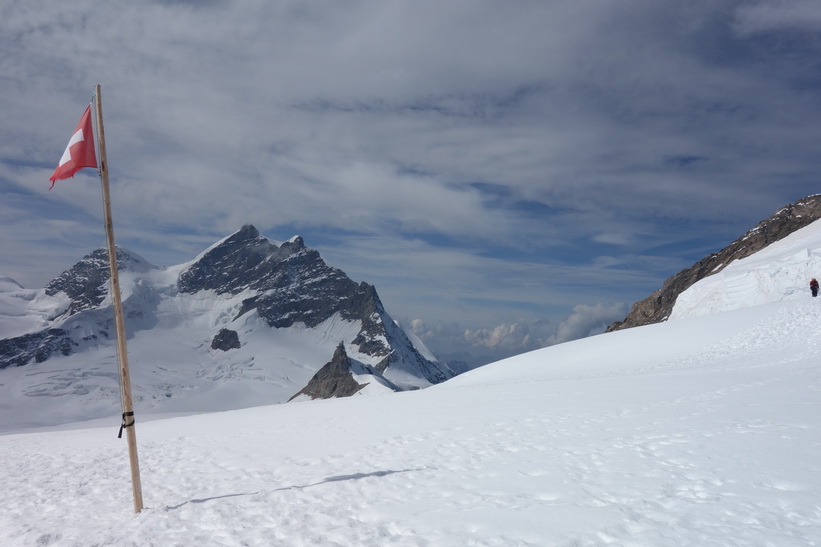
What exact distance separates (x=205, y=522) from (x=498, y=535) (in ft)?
16.3

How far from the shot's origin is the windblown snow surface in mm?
7164

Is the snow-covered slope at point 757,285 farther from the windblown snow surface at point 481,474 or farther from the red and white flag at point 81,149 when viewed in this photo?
the red and white flag at point 81,149

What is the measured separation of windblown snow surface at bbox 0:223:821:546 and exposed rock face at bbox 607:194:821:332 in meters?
58.2

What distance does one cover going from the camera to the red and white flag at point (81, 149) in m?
9.09

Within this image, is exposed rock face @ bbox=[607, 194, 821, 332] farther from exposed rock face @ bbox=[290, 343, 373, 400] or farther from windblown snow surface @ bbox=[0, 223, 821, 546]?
exposed rock face @ bbox=[290, 343, 373, 400]

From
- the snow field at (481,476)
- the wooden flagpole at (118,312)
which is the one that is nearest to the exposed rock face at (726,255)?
the snow field at (481,476)

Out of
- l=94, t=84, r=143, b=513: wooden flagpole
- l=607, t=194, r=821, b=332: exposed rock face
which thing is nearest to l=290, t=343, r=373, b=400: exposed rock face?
l=607, t=194, r=821, b=332: exposed rock face

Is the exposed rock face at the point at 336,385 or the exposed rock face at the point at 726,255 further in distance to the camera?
the exposed rock face at the point at 336,385

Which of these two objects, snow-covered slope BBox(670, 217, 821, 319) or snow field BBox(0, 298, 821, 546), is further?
snow-covered slope BBox(670, 217, 821, 319)

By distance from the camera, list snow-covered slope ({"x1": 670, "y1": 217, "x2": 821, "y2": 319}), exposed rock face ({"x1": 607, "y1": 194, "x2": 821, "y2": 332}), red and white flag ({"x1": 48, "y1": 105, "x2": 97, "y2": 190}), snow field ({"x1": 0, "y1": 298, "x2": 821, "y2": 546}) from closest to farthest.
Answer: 1. snow field ({"x1": 0, "y1": 298, "x2": 821, "y2": 546})
2. red and white flag ({"x1": 48, "y1": 105, "x2": 97, "y2": 190})
3. snow-covered slope ({"x1": 670, "y1": 217, "x2": 821, "y2": 319})
4. exposed rock face ({"x1": 607, "y1": 194, "x2": 821, "y2": 332})

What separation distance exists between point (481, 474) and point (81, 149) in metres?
9.62

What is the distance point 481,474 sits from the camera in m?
9.77

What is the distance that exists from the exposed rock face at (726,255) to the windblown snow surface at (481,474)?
58224 mm

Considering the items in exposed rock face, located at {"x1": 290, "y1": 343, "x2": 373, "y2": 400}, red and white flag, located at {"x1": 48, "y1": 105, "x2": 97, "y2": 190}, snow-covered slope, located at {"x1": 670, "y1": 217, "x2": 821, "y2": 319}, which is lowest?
exposed rock face, located at {"x1": 290, "y1": 343, "x2": 373, "y2": 400}
